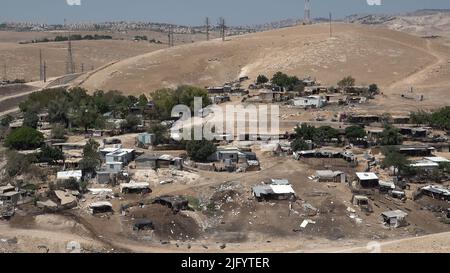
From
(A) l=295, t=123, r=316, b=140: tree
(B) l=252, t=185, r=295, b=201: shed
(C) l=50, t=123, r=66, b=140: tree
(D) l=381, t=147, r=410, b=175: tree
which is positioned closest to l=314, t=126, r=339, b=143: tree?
(A) l=295, t=123, r=316, b=140: tree

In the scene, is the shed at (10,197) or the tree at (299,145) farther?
the tree at (299,145)

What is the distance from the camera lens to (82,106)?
38.8 meters

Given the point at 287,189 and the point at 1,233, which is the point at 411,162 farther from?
the point at 1,233

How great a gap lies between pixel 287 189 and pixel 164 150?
30.2 feet

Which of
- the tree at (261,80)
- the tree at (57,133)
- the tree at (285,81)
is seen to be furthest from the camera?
the tree at (261,80)

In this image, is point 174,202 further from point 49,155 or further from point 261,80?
point 261,80

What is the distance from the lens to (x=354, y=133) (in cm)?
2920

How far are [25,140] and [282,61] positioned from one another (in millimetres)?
31953

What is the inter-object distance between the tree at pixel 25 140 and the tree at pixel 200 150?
8.13m

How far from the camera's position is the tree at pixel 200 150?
25.5m

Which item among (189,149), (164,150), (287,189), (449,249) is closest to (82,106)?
(164,150)

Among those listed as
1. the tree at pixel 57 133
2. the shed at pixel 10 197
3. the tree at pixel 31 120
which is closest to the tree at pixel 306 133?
the tree at pixel 57 133

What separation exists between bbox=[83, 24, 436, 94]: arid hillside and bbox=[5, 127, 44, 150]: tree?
23.4m

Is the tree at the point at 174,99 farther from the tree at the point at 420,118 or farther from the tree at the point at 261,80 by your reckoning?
the tree at the point at 420,118
